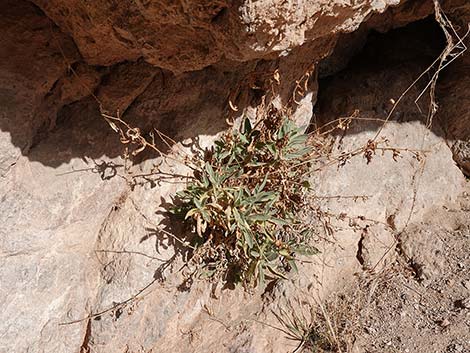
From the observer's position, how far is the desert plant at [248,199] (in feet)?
8.41

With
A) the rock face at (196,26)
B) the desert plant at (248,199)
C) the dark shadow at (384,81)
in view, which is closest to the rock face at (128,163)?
the rock face at (196,26)

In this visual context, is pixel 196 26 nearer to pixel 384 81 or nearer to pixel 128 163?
pixel 128 163

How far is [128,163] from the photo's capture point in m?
2.65

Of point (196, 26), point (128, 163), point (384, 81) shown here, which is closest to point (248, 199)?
point (128, 163)

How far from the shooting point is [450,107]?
3.45m

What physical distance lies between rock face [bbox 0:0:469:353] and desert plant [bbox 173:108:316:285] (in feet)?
0.45

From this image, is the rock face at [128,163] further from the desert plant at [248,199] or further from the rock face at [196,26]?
the desert plant at [248,199]

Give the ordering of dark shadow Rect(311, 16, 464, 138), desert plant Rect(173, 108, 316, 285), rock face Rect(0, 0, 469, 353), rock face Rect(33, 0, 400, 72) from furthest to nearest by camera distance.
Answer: dark shadow Rect(311, 16, 464, 138) < desert plant Rect(173, 108, 316, 285) < rock face Rect(0, 0, 469, 353) < rock face Rect(33, 0, 400, 72)

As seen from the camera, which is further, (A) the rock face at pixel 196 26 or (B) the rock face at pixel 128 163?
(B) the rock face at pixel 128 163

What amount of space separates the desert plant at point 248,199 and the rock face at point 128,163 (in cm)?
14

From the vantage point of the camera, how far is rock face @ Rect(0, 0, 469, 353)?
2123 millimetres

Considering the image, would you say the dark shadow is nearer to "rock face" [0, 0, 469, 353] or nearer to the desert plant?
"rock face" [0, 0, 469, 353]

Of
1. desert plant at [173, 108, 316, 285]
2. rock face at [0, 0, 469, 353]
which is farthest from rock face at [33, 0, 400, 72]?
desert plant at [173, 108, 316, 285]

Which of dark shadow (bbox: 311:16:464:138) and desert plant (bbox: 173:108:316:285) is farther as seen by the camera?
dark shadow (bbox: 311:16:464:138)
